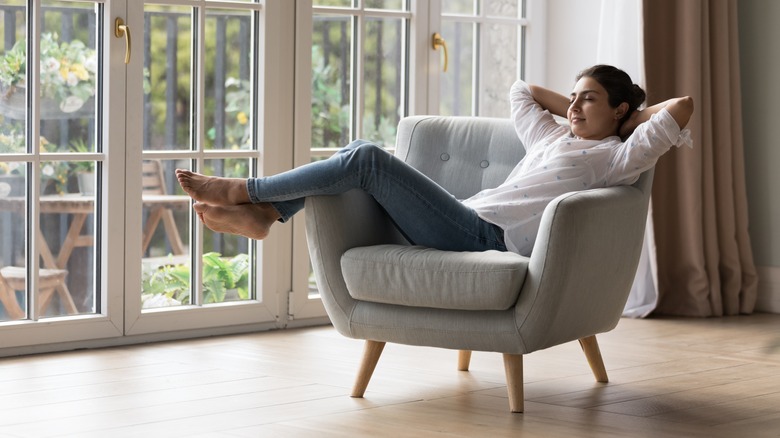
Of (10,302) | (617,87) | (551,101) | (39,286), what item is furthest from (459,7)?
(10,302)

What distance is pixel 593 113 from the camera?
3.13 metres

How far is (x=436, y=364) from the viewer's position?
3.45 metres

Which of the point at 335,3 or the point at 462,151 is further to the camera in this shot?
the point at 335,3

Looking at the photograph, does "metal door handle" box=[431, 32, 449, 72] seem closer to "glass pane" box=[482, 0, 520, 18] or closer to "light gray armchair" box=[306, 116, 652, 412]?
"glass pane" box=[482, 0, 520, 18]

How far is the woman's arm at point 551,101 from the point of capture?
132 inches

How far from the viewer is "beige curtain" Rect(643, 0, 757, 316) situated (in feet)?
14.9

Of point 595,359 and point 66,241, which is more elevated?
point 66,241

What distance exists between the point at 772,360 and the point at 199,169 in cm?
199

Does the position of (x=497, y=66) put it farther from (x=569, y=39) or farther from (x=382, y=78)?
(x=382, y=78)

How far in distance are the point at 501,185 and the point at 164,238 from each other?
4.28 feet

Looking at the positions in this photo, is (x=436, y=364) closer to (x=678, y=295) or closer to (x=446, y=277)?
(x=446, y=277)

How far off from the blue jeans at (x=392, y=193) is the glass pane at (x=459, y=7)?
5.78ft

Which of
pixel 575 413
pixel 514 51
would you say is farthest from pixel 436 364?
pixel 514 51

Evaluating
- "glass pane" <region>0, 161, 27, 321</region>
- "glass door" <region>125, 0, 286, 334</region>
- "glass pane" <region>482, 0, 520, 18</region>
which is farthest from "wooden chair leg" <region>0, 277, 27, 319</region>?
"glass pane" <region>482, 0, 520, 18</region>
